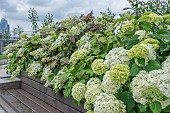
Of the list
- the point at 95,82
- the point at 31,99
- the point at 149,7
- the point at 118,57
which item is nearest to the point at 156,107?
the point at 118,57

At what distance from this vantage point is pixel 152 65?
4.08 ft

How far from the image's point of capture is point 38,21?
7383 millimetres

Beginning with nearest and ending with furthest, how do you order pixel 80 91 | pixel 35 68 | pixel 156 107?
1. pixel 156 107
2. pixel 80 91
3. pixel 35 68

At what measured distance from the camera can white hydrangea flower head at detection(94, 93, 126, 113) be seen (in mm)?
1238

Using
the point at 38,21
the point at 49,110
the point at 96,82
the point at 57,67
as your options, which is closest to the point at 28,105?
the point at 49,110

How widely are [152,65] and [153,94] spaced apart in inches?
7.4

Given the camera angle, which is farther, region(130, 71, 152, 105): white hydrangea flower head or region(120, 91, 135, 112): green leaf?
region(120, 91, 135, 112): green leaf

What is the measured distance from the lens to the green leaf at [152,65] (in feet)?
4.04

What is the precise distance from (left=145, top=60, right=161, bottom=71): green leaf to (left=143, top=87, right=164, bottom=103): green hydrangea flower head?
142 millimetres

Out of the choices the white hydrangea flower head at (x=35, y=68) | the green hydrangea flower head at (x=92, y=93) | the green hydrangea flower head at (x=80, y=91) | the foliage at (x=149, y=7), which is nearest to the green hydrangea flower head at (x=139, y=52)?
the green hydrangea flower head at (x=92, y=93)

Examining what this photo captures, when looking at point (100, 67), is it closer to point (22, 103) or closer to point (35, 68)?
point (35, 68)

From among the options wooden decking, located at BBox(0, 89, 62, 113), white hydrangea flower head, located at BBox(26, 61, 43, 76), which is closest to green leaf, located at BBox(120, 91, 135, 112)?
wooden decking, located at BBox(0, 89, 62, 113)

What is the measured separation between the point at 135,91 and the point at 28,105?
85.6 inches

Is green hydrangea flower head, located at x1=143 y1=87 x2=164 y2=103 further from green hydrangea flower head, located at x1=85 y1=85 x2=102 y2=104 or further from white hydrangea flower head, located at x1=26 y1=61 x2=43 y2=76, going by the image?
white hydrangea flower head, located at x1=26 y1=61 x2=43 y2=76
